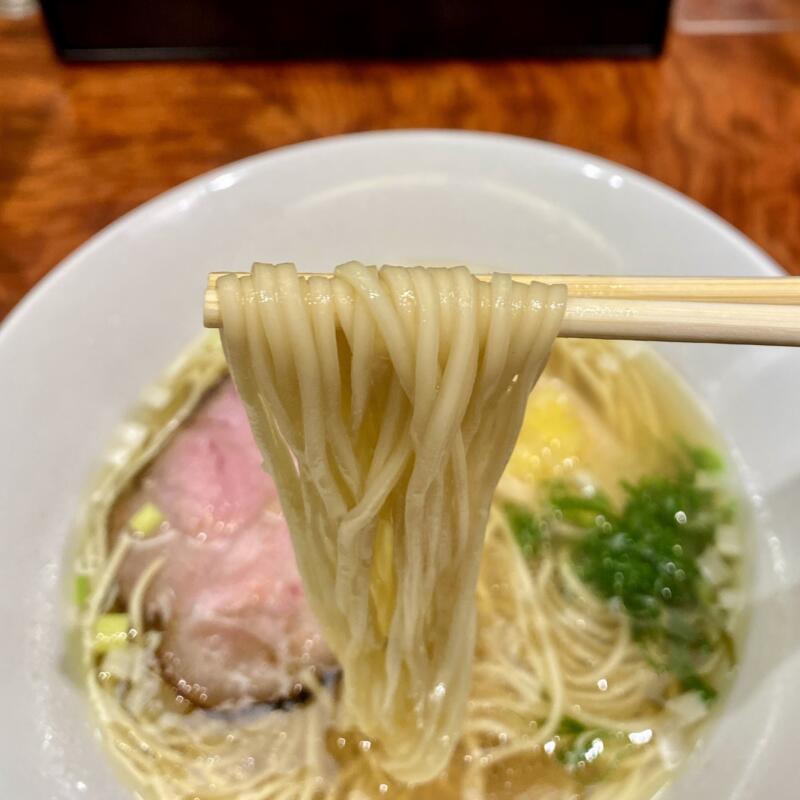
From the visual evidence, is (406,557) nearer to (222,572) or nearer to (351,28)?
(222,572)

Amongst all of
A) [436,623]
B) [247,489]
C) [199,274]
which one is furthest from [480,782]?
[199,274]

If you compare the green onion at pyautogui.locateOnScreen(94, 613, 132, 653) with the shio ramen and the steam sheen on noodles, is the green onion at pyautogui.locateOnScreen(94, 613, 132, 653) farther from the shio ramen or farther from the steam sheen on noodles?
the steam sheen on noodles

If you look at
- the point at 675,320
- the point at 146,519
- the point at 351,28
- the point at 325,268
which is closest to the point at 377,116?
the point at 351,28

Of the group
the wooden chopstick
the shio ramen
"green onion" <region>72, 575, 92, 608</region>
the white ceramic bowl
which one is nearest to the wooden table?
the white ceramic bowl

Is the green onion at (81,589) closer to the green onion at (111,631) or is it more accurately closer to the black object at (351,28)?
the green onion at (111,631)

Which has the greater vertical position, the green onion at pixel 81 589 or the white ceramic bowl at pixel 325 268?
the white ceramic bowl at pixel 325 268

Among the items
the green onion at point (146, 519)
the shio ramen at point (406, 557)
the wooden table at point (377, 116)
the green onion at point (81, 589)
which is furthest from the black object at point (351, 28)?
the green onion at point (81, 589)

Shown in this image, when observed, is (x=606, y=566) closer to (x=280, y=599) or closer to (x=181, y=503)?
(x=280, y=599)
